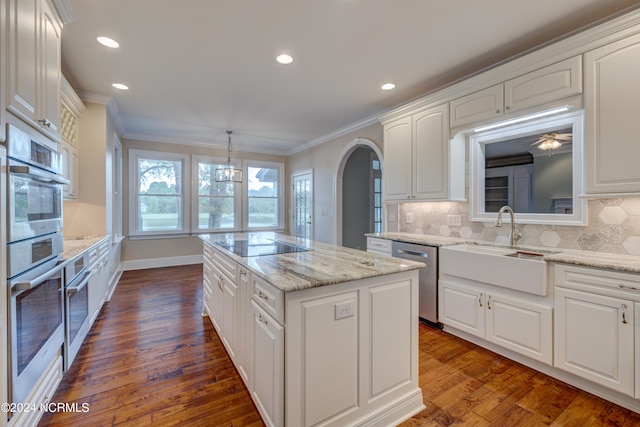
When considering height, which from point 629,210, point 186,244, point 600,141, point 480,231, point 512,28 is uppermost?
point 512,28

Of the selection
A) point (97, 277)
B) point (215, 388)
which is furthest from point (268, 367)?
point (97, 277)

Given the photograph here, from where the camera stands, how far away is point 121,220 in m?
5.23

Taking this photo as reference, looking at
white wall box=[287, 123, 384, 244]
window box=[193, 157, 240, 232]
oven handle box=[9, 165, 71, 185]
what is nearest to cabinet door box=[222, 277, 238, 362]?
oven handle box=[9, 165, 71, 185]

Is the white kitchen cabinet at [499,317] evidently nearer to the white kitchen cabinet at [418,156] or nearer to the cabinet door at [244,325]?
the white kitchen cabinet at [418,156]

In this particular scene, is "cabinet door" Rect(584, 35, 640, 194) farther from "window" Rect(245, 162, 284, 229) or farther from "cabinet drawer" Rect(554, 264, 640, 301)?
"window" Rect(245, 162, 284, 229)

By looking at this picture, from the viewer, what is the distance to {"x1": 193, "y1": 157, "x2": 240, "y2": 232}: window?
6.05m

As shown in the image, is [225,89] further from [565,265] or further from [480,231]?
[565,265]

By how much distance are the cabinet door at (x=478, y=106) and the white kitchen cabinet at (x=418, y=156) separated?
0.12m

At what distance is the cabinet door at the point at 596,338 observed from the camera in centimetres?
173

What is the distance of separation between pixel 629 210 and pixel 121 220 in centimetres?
672

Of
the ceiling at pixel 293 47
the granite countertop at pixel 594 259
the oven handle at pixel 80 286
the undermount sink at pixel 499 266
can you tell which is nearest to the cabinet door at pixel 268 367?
the oven handle at pixel 80 286

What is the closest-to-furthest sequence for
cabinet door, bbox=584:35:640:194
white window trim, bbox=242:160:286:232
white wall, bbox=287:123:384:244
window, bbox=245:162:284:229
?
1. cabinet door, bbox=584:35:640:194
2. white wall, bbox=287:123:384:244
3. white window trim, bbox=242:160:286:232
4. window, bbox=245:162:284:229

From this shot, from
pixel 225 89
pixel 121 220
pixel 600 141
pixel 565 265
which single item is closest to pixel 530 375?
pixel 565 265

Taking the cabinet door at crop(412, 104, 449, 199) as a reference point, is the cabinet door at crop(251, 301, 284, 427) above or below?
below
